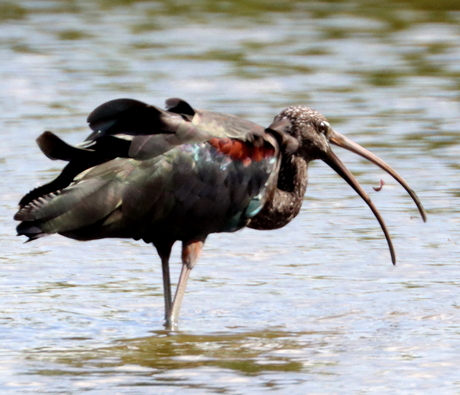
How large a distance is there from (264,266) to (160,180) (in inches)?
79.7

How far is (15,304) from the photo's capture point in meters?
8.32

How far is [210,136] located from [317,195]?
4.00m

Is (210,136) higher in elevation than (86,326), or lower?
higher

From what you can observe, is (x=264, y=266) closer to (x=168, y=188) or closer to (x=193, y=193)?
(x=193, y=193)

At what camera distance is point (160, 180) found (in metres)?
7.48

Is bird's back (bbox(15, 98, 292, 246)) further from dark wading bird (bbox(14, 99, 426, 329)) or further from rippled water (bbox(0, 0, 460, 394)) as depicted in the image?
rippled water (bbox(0, 0, 460, 394))

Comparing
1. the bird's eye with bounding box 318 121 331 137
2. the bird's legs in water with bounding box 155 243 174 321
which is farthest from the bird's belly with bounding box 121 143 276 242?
the bird's eye with bounding box 318 121 331 137

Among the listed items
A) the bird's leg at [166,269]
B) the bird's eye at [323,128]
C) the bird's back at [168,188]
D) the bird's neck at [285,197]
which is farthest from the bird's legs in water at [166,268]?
the bird's eye at [323,128]

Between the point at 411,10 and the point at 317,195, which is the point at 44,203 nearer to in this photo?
the point at 317,195

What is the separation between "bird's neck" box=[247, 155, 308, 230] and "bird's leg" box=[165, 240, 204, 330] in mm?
464

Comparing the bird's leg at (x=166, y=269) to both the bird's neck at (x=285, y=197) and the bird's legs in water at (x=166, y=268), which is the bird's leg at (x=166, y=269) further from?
the bird's neck at (x=285, y=197)

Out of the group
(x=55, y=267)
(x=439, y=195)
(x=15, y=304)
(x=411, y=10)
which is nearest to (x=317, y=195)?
(x=439, y=195)

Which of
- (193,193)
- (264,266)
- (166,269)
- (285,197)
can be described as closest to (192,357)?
(166,269)

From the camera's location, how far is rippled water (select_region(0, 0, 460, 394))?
22.8 feet
